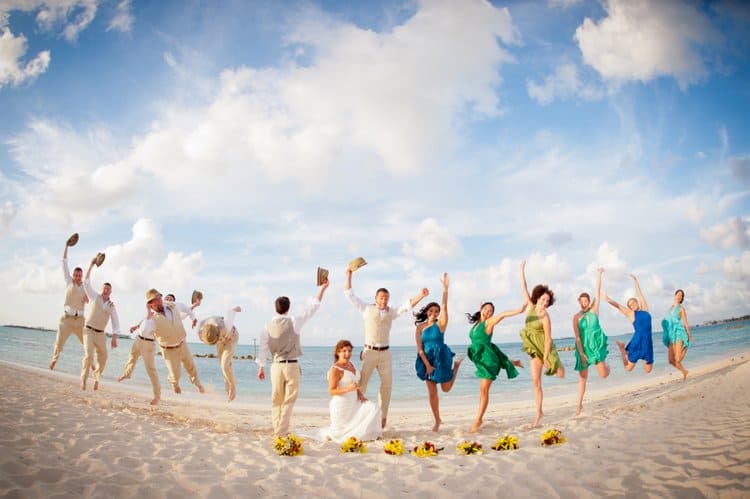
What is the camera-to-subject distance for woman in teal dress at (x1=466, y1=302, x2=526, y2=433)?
712 centimetres

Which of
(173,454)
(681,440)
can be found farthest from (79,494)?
(681,440)

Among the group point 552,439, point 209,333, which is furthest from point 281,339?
point 552,439

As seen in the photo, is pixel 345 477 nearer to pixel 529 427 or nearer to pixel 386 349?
pixel 386 349

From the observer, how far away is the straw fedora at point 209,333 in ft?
27.0

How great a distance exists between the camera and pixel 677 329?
10.9 m

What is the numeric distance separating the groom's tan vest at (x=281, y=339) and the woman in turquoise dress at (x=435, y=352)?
7.11ft

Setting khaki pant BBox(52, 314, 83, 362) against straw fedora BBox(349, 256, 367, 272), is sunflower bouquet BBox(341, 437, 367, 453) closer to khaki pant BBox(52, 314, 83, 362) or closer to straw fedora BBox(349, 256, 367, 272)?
straw fedora BBox(349, 256, 367, 272)

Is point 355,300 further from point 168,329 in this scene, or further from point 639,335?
point 639,335

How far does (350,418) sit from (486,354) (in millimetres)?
2579

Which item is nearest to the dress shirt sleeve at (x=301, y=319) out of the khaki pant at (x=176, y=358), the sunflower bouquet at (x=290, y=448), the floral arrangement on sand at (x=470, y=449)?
the sunflower bouquet at (x=290, y=448)

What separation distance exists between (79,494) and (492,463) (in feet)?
14.7

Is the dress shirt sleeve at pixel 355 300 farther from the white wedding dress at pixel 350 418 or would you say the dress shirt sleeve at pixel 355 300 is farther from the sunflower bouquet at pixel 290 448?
A: the sunflower bouquet at pixel 290 448

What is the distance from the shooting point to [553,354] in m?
7.30

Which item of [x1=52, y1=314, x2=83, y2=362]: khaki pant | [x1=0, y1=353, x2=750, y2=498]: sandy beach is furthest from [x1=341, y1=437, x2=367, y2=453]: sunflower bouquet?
[x1=52, y1=314, x2=83, y2=362]: khaki pant
